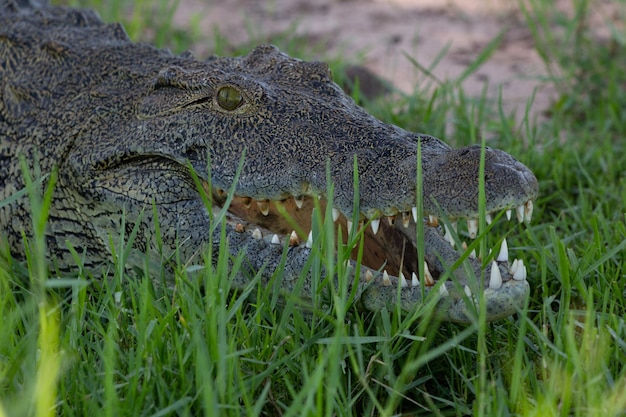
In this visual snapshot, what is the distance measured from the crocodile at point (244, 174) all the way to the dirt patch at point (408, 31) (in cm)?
225

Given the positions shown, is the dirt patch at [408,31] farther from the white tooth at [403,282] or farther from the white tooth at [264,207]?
the white tooth at [403,282]

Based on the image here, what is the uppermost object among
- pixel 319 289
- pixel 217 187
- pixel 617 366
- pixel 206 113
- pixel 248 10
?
pixel 248 10

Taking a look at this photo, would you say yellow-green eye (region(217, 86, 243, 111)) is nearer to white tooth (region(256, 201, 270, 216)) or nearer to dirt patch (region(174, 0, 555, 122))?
white tooth (region(256, 201, 270, 216))

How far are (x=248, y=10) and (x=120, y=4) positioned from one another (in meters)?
1.11

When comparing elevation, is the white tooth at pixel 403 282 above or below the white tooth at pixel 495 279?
below

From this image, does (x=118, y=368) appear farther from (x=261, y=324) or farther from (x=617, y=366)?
(x=617, y=366)

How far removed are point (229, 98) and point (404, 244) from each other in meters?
0.88

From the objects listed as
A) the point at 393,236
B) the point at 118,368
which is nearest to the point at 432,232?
the point at 393,236

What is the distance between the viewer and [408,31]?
6.79m

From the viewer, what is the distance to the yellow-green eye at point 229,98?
3.34 meters

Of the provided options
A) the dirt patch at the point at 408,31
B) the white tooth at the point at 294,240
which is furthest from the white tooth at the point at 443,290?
the dirt patch at the point at 408,31

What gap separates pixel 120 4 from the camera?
683 centimetres

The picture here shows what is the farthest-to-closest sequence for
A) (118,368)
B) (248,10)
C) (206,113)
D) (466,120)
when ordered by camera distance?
(248,10) < (466,120) < (206,113) < (118,368)

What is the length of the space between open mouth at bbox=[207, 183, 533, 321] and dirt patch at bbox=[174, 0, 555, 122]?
2.36 m
